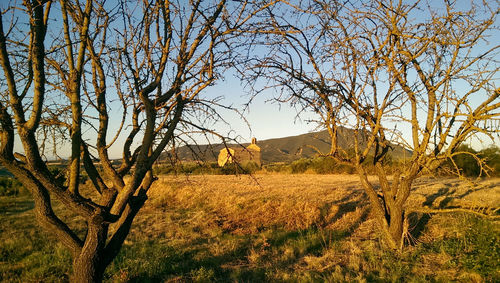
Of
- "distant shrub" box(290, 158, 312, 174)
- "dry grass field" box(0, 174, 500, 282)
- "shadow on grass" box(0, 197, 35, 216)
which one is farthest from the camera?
"distant shrub" box(290, 158, 312, 174)

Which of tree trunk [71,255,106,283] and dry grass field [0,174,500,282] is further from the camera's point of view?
dry grass field [0,174,500,282]

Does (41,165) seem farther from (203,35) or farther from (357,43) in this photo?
(357,43)

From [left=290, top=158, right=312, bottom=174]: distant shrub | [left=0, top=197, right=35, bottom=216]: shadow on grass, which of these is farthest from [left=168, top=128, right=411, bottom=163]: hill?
[left=290, top=158, right=312, bottom=174]: distant shrub

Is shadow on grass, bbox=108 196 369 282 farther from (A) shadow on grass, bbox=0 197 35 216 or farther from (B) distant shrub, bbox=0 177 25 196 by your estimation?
(B) distant shrub, bbox=0 177 25 196

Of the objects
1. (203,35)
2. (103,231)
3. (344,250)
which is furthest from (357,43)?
(103,231)

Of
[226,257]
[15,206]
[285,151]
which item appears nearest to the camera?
[285,151]

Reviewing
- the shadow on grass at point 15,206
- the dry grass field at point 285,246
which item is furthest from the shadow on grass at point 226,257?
the shadow on grass at point 15,206

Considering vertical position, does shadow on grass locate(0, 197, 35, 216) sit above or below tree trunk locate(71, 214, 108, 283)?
below

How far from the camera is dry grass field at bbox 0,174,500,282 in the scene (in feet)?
14.3

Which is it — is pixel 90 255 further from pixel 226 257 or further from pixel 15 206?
pixel 15 206

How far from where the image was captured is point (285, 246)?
5781 millimetres

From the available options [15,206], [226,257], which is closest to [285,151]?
[226,257]

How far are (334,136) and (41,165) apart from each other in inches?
168

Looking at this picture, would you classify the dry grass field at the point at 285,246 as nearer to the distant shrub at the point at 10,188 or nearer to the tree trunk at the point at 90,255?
the tree trunk at the point at 90,255
